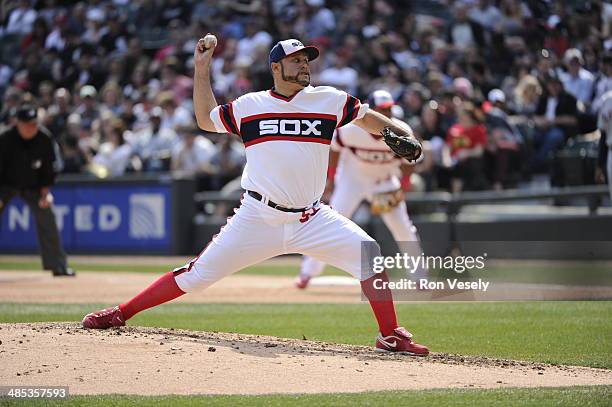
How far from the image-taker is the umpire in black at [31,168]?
14375 mm

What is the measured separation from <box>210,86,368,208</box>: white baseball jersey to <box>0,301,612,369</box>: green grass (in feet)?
5.75

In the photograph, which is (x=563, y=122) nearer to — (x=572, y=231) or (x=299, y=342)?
(x=572, y=231)

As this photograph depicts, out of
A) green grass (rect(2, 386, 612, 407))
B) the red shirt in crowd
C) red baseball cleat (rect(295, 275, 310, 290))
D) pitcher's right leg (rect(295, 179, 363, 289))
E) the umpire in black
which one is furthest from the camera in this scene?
the red shirt in crowd

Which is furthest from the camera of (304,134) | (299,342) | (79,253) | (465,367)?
(79,253)

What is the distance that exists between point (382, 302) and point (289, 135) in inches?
53.6

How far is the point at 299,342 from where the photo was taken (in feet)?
26.8

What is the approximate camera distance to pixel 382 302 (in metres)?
7.57

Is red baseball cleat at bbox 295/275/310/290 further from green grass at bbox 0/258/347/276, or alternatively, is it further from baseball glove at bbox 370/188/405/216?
green grass at bbox 0/258/347/276

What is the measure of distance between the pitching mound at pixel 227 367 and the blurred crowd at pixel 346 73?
373 inches

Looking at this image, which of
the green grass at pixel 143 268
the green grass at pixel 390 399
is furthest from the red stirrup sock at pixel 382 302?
the green grass at pixel 143 268

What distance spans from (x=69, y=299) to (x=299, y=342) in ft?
16.1

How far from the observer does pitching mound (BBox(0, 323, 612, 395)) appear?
6.43 metres

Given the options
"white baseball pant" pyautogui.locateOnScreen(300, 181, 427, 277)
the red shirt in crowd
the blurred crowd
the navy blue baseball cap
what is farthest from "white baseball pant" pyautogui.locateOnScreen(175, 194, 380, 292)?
the red shirt in crowd

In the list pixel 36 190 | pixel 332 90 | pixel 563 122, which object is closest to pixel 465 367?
pixel 332 90
